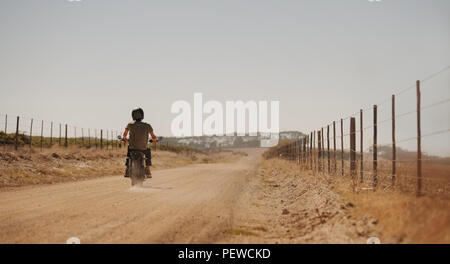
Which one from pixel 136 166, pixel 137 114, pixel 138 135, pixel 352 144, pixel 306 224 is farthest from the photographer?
pixel 352 144

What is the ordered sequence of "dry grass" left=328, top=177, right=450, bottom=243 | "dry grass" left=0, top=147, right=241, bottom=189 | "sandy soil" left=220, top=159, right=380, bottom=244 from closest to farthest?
"dry grass" left=328, top=177, right=450, bottom=243, "sandy soil" left=220, top=159, right=380, bottom=244, "dry grass" left=0, top=147, right=241, bottom=189

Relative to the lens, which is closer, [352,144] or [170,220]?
[170,220]

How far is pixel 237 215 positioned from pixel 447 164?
4.83 metres

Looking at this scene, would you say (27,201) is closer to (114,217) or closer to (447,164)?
(114,217)

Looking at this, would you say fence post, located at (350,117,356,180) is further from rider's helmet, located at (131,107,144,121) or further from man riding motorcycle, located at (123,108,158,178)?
rider's helmet, located at (131,107,144,121)

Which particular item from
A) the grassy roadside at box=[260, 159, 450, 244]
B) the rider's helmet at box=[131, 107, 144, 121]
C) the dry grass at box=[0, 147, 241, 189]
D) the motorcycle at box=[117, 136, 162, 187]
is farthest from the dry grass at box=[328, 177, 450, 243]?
the dry grass at box=[0, 147, 241, 189]

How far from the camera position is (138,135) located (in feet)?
39.7

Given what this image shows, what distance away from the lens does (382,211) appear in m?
5.46

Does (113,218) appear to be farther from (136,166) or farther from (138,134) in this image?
(138,134)

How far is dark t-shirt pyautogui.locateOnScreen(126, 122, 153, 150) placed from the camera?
39.4 feet

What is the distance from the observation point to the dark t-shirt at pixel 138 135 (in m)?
12.0

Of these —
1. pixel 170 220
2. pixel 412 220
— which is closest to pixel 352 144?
pixel 170 220

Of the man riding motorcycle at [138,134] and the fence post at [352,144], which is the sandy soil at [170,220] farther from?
the fence post at [352,144]
